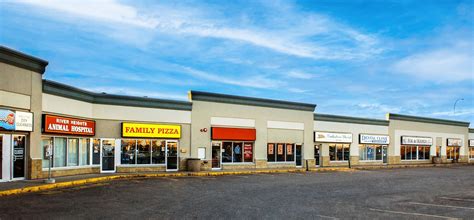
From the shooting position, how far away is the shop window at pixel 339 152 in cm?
4507

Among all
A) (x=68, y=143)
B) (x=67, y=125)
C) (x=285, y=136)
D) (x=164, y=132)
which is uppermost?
(x=67, y=125)

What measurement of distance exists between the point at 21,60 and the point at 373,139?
1487 inches

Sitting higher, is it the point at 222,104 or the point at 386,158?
the point at 222,104

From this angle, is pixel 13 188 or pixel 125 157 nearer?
pixel 13 188

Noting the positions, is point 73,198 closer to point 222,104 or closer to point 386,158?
point 222,104

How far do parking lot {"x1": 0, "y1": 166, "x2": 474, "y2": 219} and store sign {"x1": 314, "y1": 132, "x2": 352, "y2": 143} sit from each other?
2019cm

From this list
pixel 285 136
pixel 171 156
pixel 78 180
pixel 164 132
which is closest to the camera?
pixel 78 180

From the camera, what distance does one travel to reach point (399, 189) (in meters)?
23.3

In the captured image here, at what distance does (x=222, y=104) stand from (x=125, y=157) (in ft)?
30.6

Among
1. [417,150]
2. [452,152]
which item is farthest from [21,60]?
[452,152]

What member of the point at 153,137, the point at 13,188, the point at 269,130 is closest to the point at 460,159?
the point at 269,130

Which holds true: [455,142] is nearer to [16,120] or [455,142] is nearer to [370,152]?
[370,152]

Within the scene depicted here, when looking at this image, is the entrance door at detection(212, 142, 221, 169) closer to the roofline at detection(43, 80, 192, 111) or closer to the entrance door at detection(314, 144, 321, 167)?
the roofline at detection(43, 80, 192, 111)

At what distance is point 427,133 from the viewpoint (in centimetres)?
5619
